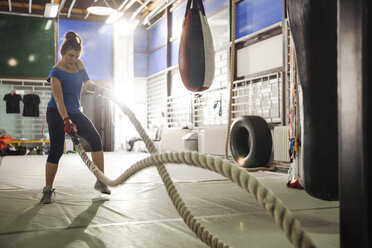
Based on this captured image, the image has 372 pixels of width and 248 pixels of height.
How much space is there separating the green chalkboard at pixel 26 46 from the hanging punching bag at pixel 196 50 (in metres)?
8.60

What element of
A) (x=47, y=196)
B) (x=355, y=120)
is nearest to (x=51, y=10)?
(x=47, y=196)

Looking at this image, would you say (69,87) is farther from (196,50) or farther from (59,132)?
(196,50)

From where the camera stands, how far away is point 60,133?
2.70 m

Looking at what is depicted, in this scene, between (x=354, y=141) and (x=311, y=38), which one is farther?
(x=311, y=38)

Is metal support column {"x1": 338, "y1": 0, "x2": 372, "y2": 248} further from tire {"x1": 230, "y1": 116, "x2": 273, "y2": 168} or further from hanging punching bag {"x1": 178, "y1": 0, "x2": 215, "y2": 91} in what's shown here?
tire {"x1": 230, "y1": 116, "x2": 273, "y2": 168}

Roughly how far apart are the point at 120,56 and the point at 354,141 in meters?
10.6

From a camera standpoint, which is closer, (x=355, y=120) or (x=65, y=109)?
(x=355, y=120)

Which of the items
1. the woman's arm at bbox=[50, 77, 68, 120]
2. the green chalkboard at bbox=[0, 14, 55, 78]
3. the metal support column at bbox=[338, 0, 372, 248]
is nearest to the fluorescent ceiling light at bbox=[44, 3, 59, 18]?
the green chalkboard at bbox=[0, 14, 55, 78]

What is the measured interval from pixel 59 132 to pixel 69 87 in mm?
352

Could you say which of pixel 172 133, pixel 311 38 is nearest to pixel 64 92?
pixel 311 38

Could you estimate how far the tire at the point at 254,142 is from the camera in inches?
195

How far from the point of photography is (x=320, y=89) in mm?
785

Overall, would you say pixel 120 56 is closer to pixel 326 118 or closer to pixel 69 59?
pixel 69 59

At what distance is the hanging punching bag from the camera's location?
96.0 inches
